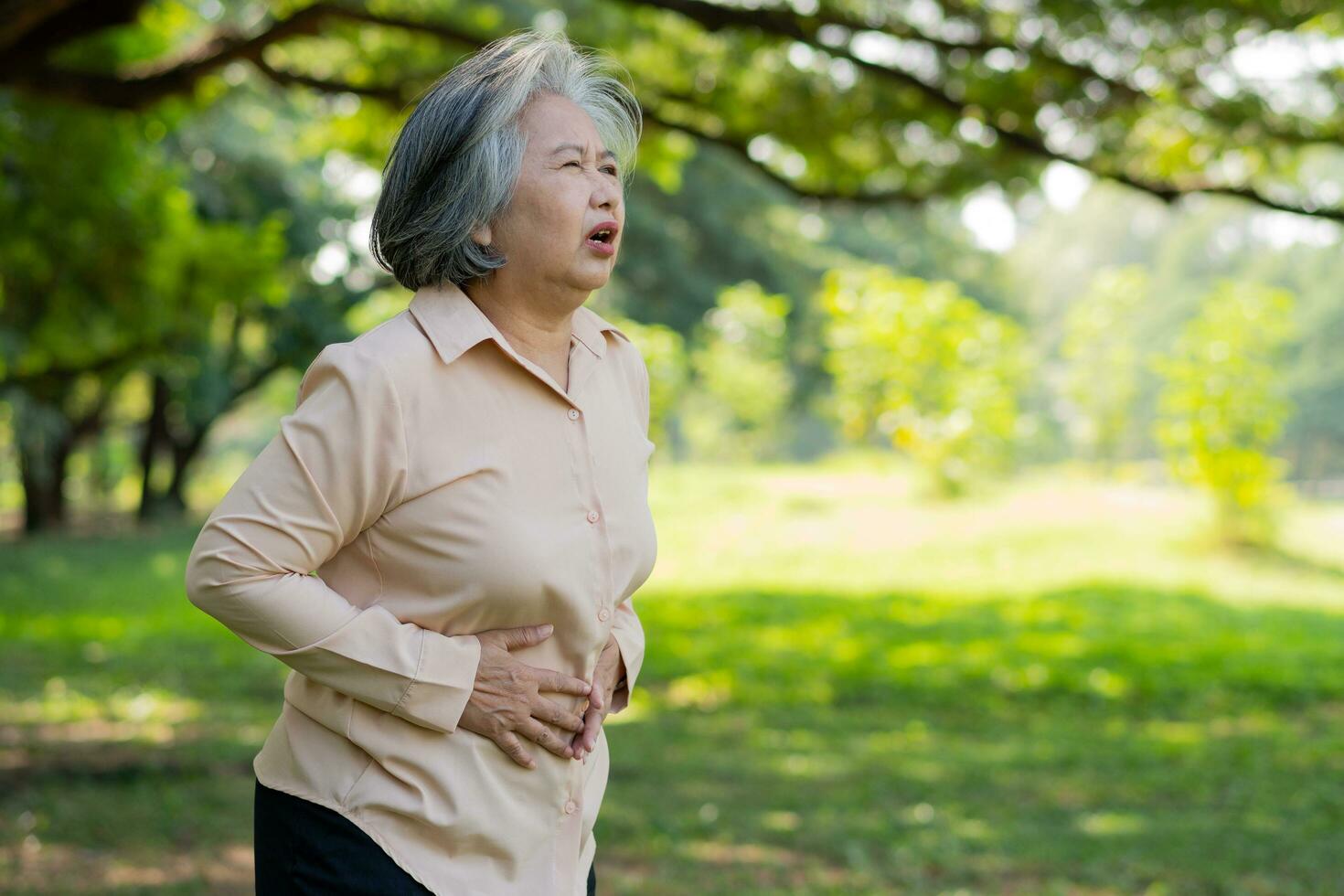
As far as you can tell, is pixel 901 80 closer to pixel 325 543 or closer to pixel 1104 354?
pixel 325 543

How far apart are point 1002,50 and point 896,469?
77.7ft

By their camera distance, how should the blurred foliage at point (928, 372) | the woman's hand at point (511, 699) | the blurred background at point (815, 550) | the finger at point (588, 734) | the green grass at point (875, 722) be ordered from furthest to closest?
the blurred foliage at point (928, 372) < the blurred background at point (815, 550) < the green grass at point (875, 722) < the finger at point (588, 734) < the woman's hand at point (511, 699)

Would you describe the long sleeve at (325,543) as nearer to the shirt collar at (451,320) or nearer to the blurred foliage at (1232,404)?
the shirt collar at (451,320)

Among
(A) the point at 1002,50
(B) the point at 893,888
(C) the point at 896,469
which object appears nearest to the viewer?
(B) the point at 893,888

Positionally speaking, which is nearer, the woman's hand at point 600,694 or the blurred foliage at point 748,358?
the woman's hand at point 600,694

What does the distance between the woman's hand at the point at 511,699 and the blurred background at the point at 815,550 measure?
450mm

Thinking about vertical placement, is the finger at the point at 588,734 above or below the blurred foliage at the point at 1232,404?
below

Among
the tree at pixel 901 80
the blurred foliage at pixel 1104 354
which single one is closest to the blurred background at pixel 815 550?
the tree at pixel 901 80

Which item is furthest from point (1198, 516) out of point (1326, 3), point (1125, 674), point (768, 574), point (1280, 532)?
point (1326, 3)

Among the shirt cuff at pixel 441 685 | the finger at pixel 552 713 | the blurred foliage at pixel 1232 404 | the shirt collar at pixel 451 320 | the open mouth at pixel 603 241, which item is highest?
the blurred foliage at pixel 1232 404

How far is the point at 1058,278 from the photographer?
59.1m

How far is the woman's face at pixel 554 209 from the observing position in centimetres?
192

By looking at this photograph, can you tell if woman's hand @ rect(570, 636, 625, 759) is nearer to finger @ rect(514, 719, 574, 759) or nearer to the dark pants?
finger @ rect(514, 719, 574, 759)

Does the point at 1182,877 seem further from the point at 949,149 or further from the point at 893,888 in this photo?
the point at 949,149
